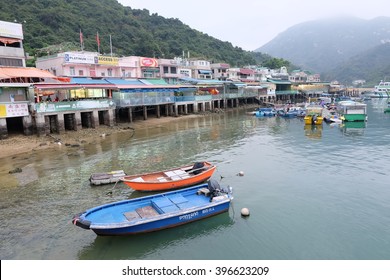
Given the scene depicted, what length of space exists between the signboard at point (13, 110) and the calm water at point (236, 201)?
7.39 meters

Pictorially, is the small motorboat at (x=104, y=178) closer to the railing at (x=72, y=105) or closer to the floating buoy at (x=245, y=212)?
the floating buoy at (x=245, y=212)

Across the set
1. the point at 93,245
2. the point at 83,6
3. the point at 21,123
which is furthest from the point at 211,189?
the point at 83,6

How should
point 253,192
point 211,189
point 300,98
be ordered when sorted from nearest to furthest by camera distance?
point 211,189 → point 253,192 → point 300,98

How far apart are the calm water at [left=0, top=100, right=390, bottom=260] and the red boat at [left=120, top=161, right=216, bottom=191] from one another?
1004 mm

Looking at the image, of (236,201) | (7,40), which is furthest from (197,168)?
(7,40)

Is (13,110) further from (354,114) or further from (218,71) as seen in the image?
(218,71)

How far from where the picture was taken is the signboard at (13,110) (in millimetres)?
32656

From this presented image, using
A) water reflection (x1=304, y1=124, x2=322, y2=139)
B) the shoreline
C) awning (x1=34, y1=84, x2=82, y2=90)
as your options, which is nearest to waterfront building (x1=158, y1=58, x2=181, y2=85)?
the shoreline

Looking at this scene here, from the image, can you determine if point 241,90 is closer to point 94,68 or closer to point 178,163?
point 94,68

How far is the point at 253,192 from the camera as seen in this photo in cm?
1922

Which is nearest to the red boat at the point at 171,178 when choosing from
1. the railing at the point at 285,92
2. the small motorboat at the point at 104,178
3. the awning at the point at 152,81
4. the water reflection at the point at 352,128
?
the small motorboat at the point at 104,178

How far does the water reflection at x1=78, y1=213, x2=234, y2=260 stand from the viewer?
12.7 m

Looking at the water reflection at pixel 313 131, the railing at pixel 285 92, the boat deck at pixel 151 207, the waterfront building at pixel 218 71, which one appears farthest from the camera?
the railing at pixel 285 92

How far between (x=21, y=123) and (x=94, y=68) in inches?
598
